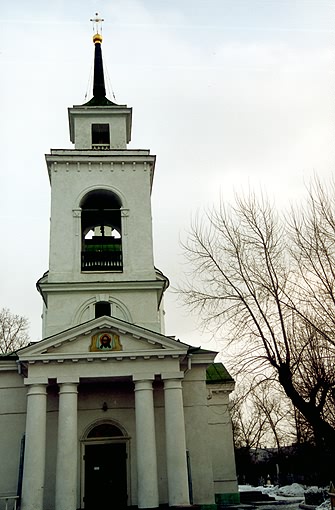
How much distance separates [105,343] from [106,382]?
5.44 feet

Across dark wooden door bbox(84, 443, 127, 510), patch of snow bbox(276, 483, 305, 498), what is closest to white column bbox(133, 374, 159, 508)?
dark wooden door bbox(84, 443, 127, 510)

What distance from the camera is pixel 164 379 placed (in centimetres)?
1525

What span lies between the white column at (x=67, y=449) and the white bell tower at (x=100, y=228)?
270 centimetres

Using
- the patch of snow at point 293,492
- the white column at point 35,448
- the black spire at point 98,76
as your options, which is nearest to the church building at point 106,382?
the white column at point 35,448

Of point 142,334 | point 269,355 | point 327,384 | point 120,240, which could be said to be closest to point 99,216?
point 120,240

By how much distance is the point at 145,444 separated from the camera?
1448cm

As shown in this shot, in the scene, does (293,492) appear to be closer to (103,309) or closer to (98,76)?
(103,309)

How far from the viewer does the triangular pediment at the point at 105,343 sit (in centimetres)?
1505

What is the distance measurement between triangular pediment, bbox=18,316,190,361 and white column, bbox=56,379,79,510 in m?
0.89

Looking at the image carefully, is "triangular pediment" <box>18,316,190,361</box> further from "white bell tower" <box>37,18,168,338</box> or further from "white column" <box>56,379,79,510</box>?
"white bell tower" <box>37,18,168,338</box>

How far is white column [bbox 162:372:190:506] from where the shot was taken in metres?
14.3

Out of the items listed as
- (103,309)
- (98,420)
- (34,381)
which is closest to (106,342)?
(34,381)

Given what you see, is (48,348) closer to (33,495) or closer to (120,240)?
(33,495)

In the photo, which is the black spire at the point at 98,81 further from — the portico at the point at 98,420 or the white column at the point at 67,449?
→ the white column at the point at 67,449
